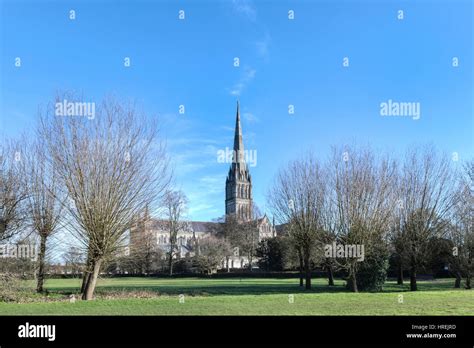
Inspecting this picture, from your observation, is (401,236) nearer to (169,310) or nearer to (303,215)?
(303,215)

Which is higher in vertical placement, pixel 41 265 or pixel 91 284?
pixel 41 265

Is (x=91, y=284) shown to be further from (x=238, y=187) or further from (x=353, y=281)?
(x=238, y=187)

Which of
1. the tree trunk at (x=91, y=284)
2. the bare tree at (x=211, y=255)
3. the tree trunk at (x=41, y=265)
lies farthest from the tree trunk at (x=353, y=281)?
the bare tree at (x=211, y=255)

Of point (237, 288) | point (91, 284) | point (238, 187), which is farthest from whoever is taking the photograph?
point (238, 187)

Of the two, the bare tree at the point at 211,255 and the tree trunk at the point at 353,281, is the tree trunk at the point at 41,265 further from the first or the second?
the bare tree at the point at 211,255

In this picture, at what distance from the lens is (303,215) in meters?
33.2

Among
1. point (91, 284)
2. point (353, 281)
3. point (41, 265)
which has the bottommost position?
point (353, 281)

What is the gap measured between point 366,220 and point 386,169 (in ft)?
14.1

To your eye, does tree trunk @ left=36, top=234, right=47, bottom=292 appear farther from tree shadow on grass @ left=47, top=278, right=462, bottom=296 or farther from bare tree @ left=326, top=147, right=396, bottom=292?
bare tree @ left=326, top=147, right=396, bottom=292

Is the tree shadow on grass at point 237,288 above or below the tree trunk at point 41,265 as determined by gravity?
below

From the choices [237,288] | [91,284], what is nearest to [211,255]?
[237,288]

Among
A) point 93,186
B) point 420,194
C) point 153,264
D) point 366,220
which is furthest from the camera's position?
point 153,264
